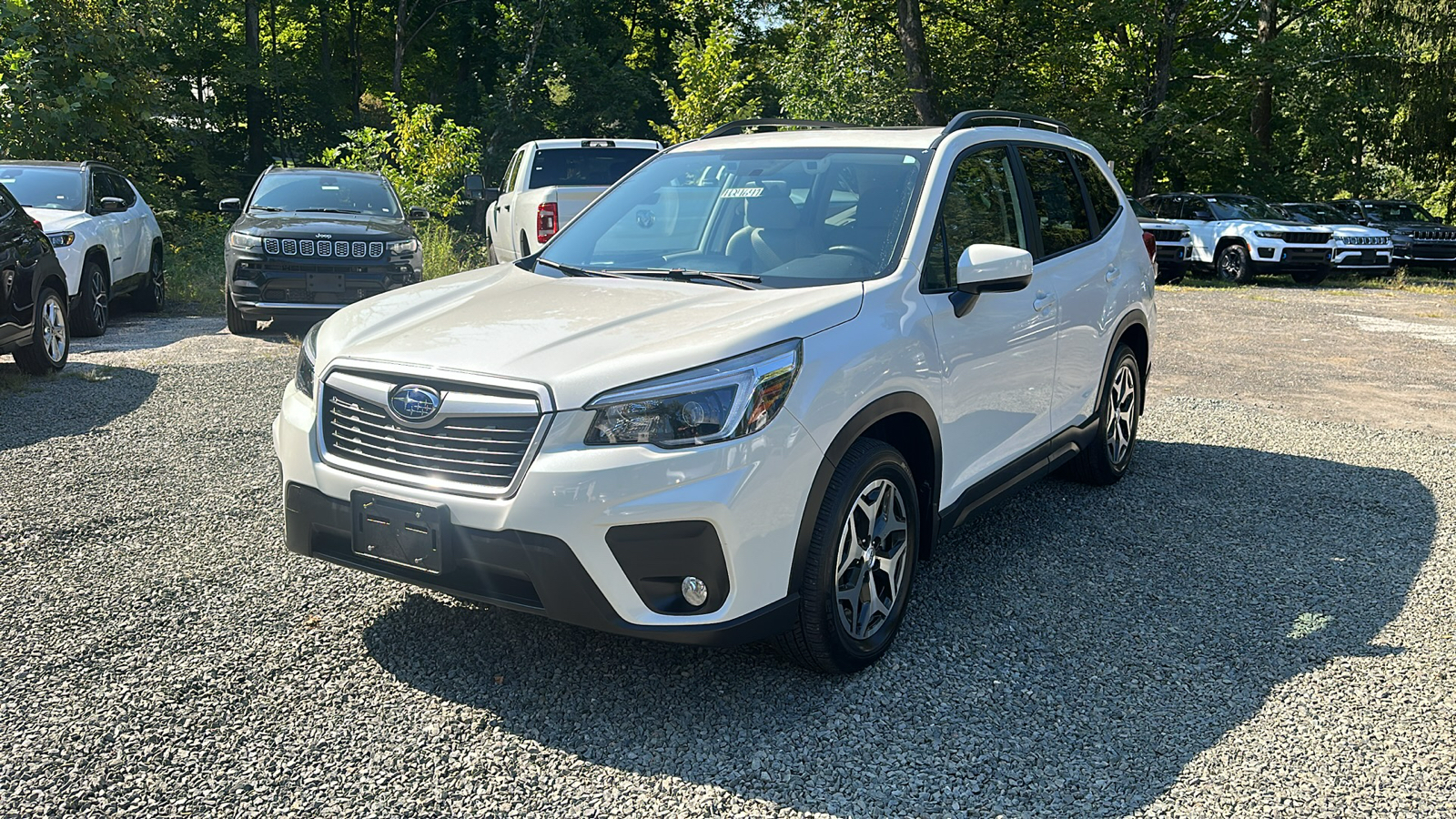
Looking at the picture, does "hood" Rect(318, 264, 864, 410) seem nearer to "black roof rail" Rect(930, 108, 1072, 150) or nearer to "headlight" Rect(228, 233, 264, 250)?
"black roof rail" Rect(930, 108, 1072, 150)

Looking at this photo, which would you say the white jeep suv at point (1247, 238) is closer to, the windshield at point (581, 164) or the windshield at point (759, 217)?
the windshield at point (581, 164)

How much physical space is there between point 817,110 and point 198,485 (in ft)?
75.4

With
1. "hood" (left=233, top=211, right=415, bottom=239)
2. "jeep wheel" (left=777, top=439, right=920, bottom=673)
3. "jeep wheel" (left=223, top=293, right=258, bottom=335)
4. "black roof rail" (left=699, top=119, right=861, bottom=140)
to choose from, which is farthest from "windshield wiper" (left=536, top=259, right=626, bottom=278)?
"jeep wheel" (left=223, top=293, right=258, bottom=335)

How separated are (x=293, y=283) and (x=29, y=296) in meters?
3.03

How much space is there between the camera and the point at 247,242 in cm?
1105

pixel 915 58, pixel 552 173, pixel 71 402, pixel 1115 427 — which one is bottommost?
pixel 71 402

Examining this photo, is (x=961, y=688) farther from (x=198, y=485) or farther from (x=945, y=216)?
(x=198, y=485)

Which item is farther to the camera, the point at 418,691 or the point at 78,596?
the point at 78,596

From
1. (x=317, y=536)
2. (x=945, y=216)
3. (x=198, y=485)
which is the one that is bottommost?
(x=198, y=485)

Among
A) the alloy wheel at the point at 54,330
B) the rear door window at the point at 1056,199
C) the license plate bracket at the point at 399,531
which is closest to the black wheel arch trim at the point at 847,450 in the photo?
the license plate bracket at the point at 399,531

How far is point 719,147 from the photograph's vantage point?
5051 mm

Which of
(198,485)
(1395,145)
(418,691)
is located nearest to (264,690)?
(418,691)

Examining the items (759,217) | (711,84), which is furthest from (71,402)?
(711,84)

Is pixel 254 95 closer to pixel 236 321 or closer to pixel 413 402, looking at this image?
pixel 236 321
